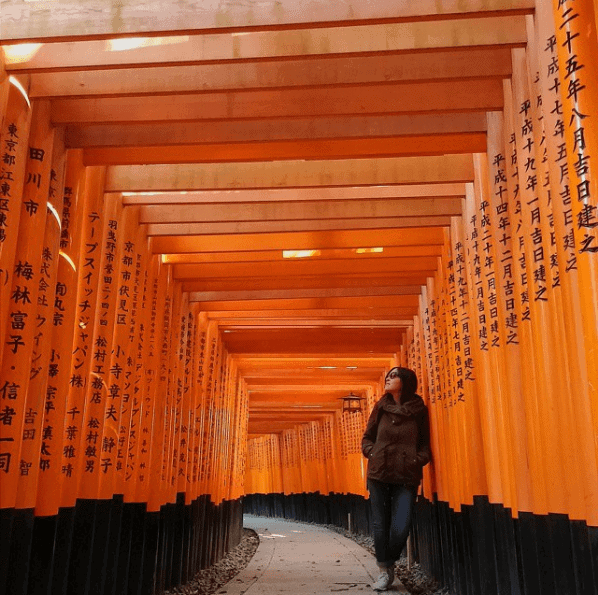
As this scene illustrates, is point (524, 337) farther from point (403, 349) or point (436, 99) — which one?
point (403, 349)

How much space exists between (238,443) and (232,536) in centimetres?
270

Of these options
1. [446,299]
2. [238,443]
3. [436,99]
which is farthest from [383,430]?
[238,443]

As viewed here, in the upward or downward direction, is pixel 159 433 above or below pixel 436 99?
below

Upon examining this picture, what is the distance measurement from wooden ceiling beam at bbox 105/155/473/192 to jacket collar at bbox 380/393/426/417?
2178 mm

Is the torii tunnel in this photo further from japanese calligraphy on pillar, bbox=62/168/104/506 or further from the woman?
Answer: the woman

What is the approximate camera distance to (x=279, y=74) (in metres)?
4.29

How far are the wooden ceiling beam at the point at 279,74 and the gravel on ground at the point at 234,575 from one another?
15.0 feet

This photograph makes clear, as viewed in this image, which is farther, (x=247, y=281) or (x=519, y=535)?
(x=247, y=281)

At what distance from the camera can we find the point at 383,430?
22.3 ft

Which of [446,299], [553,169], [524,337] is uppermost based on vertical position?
[446,299]

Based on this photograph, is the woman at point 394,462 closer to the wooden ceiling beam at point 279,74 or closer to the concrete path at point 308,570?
the concrete path at point 308,570

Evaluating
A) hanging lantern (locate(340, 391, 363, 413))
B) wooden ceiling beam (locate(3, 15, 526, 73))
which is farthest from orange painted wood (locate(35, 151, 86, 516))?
hanging lantern (locate(340, 391, 363, 413))

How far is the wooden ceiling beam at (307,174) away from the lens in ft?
18.8

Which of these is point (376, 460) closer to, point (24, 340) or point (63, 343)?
point (63, 343)
